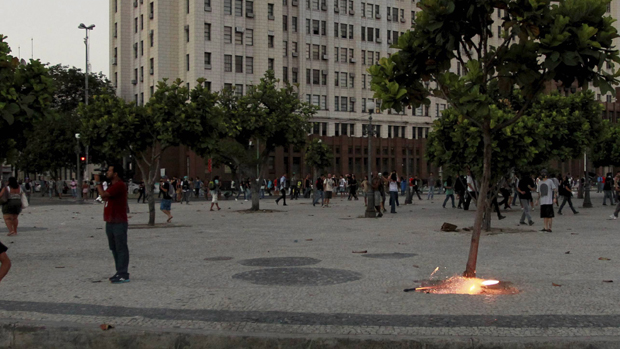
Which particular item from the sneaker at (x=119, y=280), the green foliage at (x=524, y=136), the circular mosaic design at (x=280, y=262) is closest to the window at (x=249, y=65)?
the green foliage at (x=524, y=136)

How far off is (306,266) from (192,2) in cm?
6326

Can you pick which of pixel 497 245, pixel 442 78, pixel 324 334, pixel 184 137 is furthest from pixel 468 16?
pixel 184 137

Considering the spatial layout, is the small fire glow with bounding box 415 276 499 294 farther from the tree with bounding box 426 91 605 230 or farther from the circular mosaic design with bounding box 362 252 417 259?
the tree with bounding box 426 91 605 230

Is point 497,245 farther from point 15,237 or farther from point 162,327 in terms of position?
point 15,237

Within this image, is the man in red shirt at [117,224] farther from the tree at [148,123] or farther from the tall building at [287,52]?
the tall building at [287,52]

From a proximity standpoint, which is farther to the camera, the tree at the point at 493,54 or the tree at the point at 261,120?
the tree at the point at 261,120

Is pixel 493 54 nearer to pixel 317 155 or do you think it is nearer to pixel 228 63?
pixel 317 155

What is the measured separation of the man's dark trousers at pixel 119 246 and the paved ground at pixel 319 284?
261 millimetres

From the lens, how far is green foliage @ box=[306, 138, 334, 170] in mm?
58875

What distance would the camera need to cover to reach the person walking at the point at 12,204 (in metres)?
17.8

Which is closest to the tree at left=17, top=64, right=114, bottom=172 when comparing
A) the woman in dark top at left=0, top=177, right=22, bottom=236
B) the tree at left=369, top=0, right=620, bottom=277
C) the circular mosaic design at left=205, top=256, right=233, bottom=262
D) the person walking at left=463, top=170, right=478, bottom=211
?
the person walking at left=463, top=170, right=478, bottom=211

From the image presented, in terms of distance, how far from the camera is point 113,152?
73.5 feet

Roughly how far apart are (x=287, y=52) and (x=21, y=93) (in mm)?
66661

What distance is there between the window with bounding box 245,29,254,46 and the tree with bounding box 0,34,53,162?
62.1 m
